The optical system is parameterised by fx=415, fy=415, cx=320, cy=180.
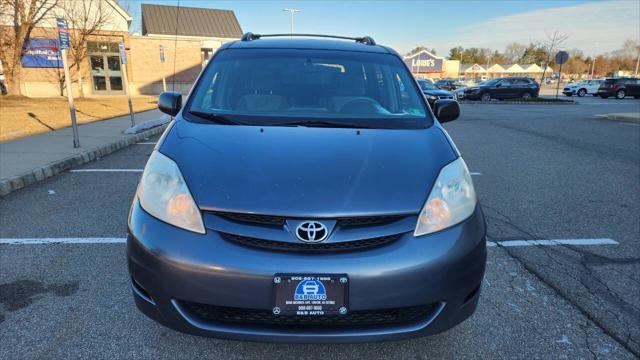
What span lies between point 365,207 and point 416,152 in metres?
0.57

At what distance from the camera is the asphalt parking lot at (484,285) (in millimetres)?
2271

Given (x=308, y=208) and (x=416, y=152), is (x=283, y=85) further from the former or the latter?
(x=308, y=208)

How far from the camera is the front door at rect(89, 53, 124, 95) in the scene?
26.1m

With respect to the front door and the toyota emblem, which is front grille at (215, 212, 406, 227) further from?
the front door

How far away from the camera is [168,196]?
1949mm

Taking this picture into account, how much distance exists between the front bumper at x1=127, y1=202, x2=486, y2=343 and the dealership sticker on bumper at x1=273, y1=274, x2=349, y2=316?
0.02 metres

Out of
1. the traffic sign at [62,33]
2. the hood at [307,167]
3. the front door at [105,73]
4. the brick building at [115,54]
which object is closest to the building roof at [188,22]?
the brick building at [115,54]

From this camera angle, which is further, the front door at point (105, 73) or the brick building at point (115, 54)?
the front door at point (105, 73)

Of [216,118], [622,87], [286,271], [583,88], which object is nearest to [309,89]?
[216,118]

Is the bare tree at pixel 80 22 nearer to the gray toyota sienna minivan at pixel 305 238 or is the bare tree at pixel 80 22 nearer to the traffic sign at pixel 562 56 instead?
the gray toyota sienna minivan at pixel 305 238

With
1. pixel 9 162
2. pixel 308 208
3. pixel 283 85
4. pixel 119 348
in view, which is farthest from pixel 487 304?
pixel 9 162

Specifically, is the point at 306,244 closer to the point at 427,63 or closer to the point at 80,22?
the point at 80,22

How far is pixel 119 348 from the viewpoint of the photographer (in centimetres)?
224

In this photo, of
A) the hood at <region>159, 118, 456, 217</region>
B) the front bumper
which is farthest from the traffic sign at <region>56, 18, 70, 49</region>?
the front bumper
